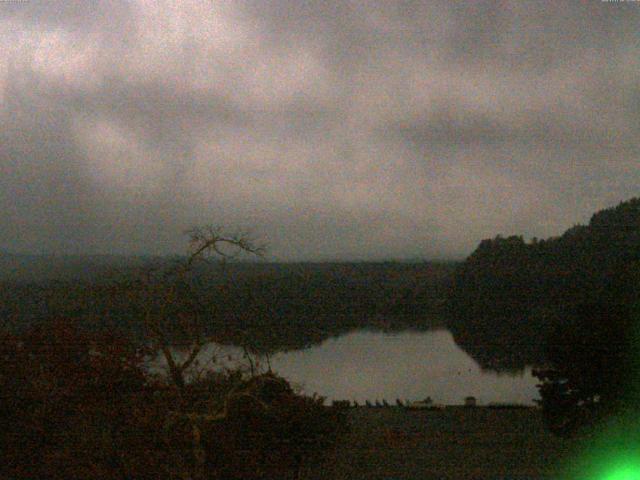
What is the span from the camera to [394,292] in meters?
72.1

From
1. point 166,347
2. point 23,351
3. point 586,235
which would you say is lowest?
point 23,351

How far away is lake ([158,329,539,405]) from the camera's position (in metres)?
27.2

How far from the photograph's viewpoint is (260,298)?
22.9 meters

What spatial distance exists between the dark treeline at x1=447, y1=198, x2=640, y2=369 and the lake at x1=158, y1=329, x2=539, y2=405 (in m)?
2.75

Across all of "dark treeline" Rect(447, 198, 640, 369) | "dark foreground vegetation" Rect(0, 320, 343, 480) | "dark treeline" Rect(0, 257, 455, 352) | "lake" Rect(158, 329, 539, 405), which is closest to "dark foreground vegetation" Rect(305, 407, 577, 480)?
"dark foreground vegetation" Rect(0, 320, 343, 480)

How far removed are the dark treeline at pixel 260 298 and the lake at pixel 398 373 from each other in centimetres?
162

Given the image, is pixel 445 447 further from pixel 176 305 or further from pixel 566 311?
pixel 566 311

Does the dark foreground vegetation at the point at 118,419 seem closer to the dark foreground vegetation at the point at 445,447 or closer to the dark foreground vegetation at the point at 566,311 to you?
the dark foreground vegetation at the point at 445,447

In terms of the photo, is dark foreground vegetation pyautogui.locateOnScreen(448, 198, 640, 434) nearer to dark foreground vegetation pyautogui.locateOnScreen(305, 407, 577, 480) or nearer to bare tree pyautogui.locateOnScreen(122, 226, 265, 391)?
dark foreground vegetation pyautogui.locateOnScreen(305, 407, 577, 480)

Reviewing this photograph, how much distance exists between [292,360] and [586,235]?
31.6 meters

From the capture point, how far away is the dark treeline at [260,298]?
7.80 metres

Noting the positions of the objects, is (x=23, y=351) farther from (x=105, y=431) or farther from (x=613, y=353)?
(x=613, y=353)

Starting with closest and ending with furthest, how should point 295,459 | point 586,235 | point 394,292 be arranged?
1. point 295,459
2. point 586,235
3. point 394,292

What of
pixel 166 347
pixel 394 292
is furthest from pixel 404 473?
pixel 394 292
